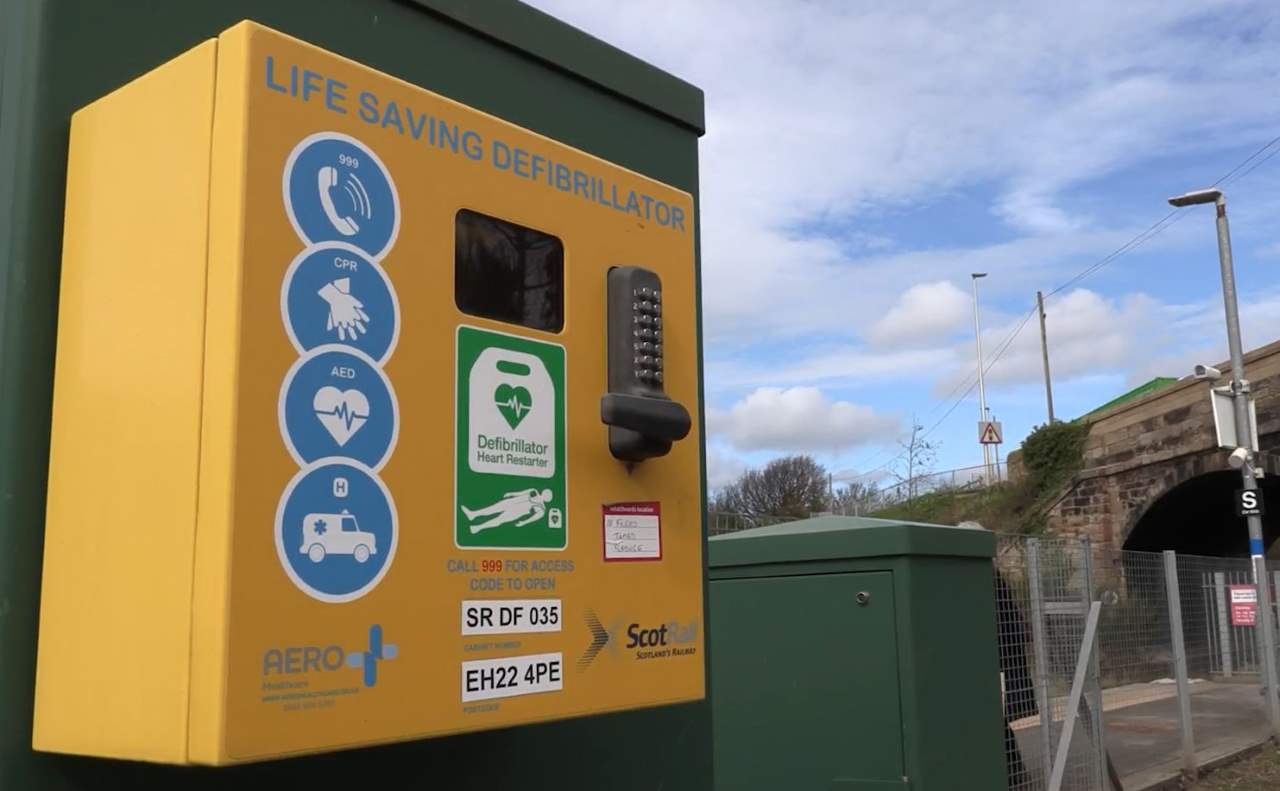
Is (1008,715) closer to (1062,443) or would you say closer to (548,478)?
(548,478)

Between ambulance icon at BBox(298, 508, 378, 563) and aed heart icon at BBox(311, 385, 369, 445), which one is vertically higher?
aed heart icon at BBox(311, 385, 369, 445)

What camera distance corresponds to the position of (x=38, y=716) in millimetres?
1584

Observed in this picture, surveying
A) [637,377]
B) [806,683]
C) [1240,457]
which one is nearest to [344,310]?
[637,377]

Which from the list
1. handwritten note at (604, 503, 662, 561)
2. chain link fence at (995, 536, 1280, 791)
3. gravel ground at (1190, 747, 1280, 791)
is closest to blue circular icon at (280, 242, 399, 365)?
handwritten note at (604, 503, 662, 561)

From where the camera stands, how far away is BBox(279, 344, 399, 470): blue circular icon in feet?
4.90

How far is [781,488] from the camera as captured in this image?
3628 cm

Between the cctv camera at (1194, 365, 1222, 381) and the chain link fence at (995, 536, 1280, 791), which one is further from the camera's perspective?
the cctv camera at (1194, 365, 1222, 381)

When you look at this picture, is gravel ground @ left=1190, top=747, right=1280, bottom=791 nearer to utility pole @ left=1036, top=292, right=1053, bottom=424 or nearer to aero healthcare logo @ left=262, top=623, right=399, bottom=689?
aero healthcare logo @ left=262, top=623, right=399, bottom=689

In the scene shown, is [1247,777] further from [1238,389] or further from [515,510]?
[515,510]

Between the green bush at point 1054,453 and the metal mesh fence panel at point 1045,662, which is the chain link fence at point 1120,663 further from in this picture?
the green bush at point 1054,453

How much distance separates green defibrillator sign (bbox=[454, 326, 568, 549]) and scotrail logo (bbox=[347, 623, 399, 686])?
0.60 ft

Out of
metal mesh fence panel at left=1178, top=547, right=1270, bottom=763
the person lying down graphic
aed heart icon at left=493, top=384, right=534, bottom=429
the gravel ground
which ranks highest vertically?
aed heart icon at left=493, top=384, right=534, bottom=429

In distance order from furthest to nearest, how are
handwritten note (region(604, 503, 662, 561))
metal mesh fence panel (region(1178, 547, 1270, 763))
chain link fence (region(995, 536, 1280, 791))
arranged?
1. metal mesh fence panel (region(1178, 547, 1270, 763))
2. chain link fence (region(995, 536, 1280, 791))
3. handwritten note (region(604, 503, 662, 561))

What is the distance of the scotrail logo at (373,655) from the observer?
5.04 ft
